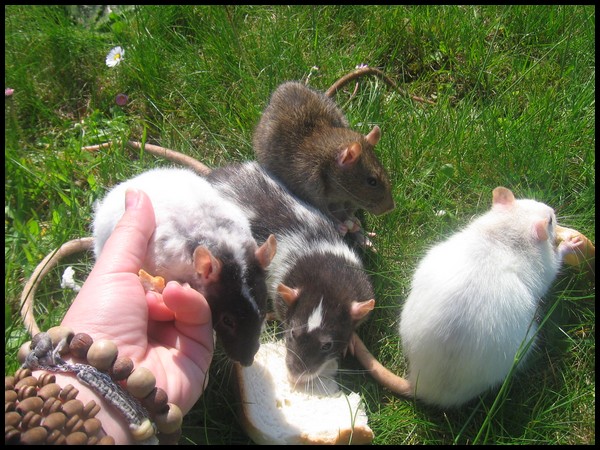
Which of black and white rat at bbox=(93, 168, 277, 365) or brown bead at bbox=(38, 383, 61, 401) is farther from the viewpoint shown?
black and white rat at bbox=(93, 168, 277, 365)

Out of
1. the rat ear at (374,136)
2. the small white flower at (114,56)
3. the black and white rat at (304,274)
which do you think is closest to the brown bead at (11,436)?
the black and white rat at (304,274)

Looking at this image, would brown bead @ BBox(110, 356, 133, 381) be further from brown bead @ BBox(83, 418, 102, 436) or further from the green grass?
the green grass

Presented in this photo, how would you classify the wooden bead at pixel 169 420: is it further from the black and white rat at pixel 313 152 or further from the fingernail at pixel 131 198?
the black and white rat at pixel 313 152

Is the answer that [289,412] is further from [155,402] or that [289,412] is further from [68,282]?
[68,282]

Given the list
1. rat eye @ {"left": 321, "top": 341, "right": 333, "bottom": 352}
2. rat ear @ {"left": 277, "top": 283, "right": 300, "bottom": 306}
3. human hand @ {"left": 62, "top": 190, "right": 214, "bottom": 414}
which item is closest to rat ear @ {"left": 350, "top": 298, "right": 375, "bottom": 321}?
rat eye @ {"left": 321, "top": 341, "right": 333, "bottom": 352}

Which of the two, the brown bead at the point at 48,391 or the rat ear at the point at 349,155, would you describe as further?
the rat ear at the point at 349,155

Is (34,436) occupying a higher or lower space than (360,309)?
higher

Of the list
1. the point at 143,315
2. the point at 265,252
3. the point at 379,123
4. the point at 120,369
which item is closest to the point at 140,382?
the point at 120,369
